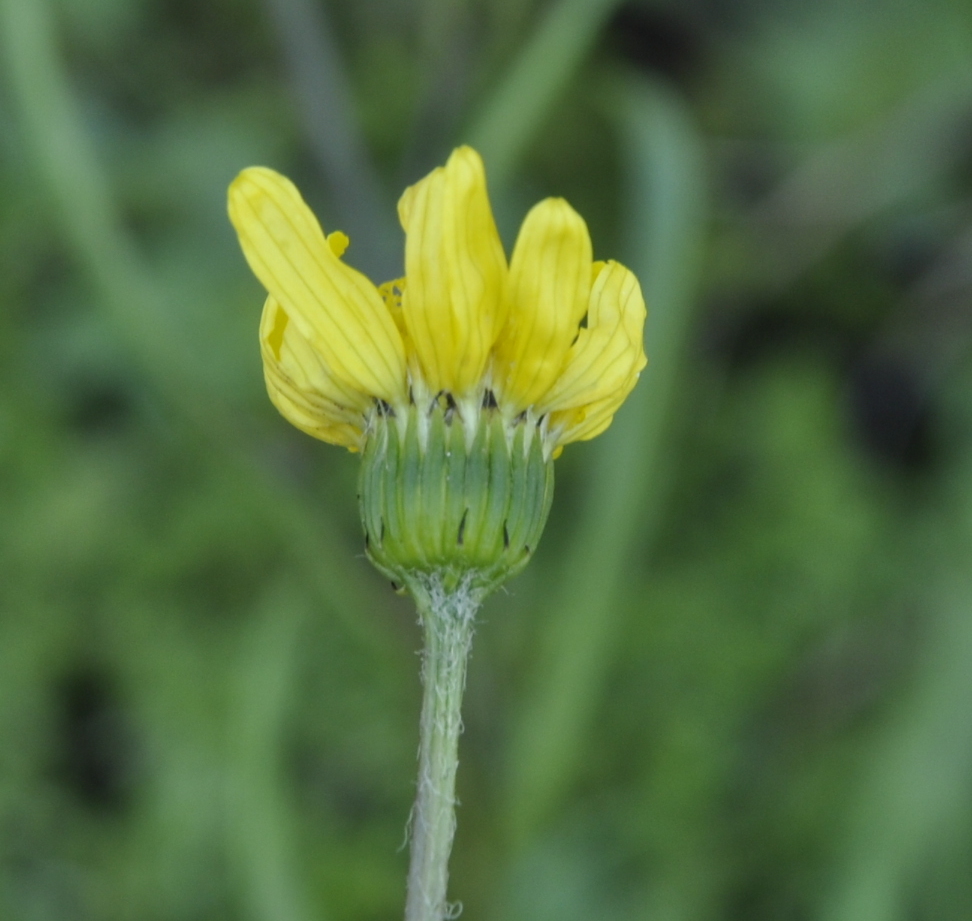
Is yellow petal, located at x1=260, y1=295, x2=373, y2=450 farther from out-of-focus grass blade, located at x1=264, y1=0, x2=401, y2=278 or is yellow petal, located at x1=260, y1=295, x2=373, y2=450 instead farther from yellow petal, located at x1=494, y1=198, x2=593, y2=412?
out-of-focus grass blade, located at x1=264, y1=0, x2=401, y2=278

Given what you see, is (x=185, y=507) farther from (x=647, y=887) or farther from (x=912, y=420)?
(x=912, y=420)

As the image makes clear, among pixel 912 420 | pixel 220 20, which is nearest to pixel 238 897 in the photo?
pixel 912 420

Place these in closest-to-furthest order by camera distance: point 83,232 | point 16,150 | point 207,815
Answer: point 83,232 → point 207,815 → point 16,150

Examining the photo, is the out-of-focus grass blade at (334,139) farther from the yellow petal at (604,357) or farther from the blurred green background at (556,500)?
the yellow petal at (604,357)

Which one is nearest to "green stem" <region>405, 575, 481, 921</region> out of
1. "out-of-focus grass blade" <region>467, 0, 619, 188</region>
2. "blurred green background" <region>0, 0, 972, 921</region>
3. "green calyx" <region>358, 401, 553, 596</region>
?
"green calyx" <region>358, 401, 553, 596</region>

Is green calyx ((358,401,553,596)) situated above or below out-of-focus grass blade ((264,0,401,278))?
below

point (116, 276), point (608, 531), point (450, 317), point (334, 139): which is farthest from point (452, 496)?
point (334, 139)
